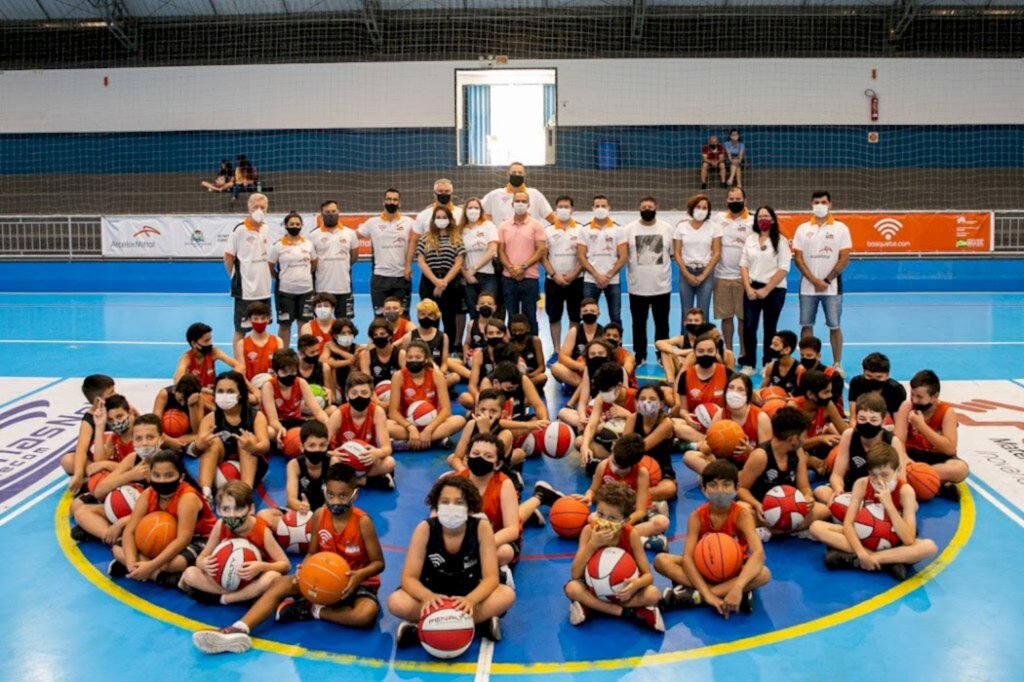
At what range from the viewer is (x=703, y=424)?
9.18m

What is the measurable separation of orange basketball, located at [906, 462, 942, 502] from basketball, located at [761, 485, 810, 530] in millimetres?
1290

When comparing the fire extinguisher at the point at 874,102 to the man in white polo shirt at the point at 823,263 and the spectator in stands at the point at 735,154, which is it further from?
the man in white polo shirt at the point at 823,263

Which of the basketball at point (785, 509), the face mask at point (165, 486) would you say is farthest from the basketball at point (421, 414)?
the basketball at point (785, 509)

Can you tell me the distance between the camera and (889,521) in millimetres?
6895

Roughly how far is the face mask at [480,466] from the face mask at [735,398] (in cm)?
259

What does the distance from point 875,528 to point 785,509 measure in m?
0.70

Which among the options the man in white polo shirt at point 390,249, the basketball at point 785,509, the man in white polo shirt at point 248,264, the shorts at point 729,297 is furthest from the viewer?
the man in white polo shirt at point 390,249

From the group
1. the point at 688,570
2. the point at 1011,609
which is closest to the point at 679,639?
→ the point at 688,570

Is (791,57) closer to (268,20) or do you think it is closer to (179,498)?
(268,20)

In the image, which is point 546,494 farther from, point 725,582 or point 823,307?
point 823,307

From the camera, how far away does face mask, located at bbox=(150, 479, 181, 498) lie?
22.0 ft

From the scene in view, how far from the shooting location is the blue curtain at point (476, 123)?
28094 mm

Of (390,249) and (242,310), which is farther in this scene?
(390,249)

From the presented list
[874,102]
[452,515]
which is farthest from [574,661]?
[874,102]
